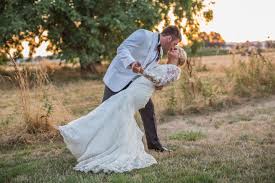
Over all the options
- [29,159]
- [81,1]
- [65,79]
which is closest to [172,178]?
[29,159]

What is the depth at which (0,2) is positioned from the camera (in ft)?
59.2

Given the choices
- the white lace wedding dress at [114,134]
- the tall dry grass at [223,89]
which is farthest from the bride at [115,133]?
the tall dry grass at [223,89]

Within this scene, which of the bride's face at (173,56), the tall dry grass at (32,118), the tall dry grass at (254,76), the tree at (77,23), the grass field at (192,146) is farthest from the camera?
the tree at (77,23)

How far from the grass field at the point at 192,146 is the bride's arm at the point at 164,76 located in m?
1.01

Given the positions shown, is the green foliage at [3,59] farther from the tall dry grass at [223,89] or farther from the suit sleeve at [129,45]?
the suit sleeve at [129,45]

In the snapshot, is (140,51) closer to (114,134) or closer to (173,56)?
(173,56)

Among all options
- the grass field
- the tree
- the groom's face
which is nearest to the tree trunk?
the tree

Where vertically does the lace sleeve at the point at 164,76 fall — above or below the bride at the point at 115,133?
above

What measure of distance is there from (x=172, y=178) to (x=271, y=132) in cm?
335

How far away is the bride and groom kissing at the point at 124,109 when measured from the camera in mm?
6191

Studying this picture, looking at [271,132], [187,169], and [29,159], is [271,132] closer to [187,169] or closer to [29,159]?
[187,169]

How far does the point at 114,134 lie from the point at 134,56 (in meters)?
1.05

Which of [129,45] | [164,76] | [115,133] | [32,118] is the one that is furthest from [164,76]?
[32,118]

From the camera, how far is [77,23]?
18.6 m
